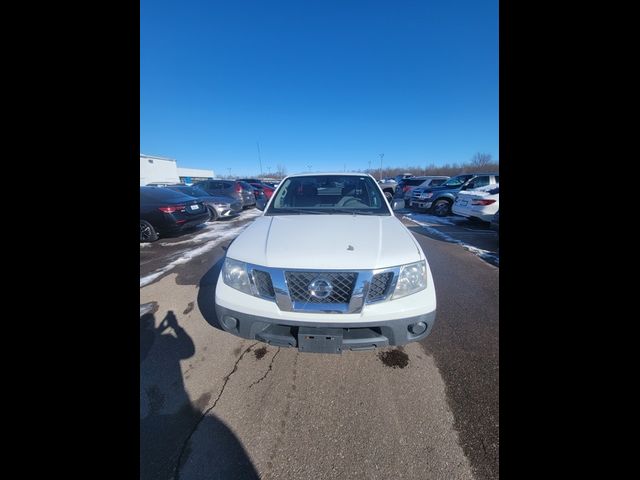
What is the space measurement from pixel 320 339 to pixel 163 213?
660 cm

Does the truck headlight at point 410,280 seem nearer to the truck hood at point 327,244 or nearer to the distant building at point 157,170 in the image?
the truck hood at point 327,244

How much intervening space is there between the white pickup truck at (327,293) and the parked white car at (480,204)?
6713 mm

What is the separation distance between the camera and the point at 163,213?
20.9ft

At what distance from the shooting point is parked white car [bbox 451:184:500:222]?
7.03m

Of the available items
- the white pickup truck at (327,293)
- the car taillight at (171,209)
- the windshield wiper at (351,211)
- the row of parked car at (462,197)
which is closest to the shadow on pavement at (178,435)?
the white pickup truck at (327,293)

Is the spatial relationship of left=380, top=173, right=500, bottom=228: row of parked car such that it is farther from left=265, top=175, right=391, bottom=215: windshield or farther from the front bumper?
the front bumper

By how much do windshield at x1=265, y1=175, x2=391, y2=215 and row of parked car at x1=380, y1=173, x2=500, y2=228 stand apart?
10.3 ft

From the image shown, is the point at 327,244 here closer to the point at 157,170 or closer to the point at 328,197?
the point at 328,197

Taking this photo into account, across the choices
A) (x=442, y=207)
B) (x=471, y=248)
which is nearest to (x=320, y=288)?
(x=471, y=248)

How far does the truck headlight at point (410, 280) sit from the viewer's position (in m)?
1.73

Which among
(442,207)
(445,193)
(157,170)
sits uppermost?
(157,170)

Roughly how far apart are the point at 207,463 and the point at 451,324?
254 centimetres
